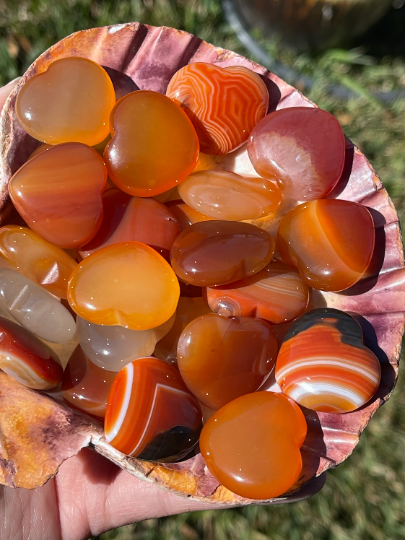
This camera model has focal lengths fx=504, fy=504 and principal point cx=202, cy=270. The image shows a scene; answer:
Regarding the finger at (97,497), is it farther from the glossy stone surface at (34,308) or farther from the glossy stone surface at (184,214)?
the glossy stone surface at (184,214)

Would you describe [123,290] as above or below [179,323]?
above

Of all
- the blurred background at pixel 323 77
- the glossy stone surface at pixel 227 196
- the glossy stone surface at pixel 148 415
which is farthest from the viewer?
the blurred background at pixel 323 77

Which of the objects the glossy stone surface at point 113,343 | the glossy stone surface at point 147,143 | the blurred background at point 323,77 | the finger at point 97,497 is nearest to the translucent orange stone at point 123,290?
the glossy stone surface at point 113,343

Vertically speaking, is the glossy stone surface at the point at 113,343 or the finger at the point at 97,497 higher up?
the glossy stone surface at the point at 113,343

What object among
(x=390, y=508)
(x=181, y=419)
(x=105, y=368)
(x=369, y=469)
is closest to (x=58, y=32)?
(x=105, y=368)

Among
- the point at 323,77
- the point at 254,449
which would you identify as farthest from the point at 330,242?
the point at 323,77

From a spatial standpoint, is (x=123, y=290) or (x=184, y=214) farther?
(x=184, y=214)

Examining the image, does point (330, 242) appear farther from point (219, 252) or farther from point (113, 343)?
point (113, 343)
